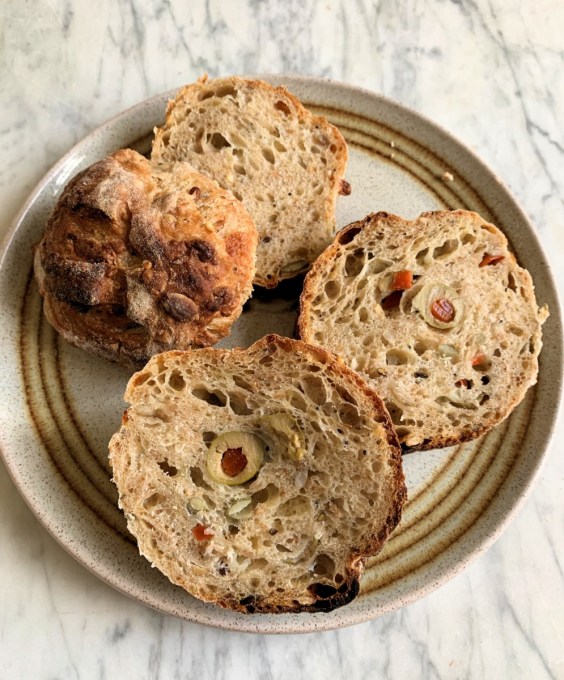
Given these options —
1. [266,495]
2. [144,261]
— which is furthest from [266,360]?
[144,261]

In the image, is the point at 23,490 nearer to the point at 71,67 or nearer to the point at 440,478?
the point at 440,478

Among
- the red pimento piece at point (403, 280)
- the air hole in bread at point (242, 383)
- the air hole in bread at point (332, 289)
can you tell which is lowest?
the air hole in bread at point (242, 383)

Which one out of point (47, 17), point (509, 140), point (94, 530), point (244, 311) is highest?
point (509, 140)

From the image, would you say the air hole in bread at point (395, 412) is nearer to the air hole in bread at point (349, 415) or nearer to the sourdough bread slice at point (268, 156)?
the air hole in bread at point (349, 415)

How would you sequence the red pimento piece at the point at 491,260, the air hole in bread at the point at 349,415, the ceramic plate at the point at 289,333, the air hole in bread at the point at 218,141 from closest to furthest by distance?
the air hole in bread at the point at 349,415
the ceramic plate at the point at 289,333
the red pimento piece at the point at 491,260
the air hole in bread at the point at 218,141

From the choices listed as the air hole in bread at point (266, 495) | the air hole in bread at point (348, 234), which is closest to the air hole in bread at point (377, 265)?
the air hole in bread at point (348, 234)

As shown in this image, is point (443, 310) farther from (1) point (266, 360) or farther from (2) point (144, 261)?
(2) point (144, 261)

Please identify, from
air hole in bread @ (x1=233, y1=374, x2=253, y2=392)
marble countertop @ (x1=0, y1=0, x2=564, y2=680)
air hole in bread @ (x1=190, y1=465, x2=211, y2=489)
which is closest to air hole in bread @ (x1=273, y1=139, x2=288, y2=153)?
marble countertop @ (x1=0, y1=0, x2=564, y2=680)

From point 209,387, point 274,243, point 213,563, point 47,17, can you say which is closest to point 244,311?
point 274,243
